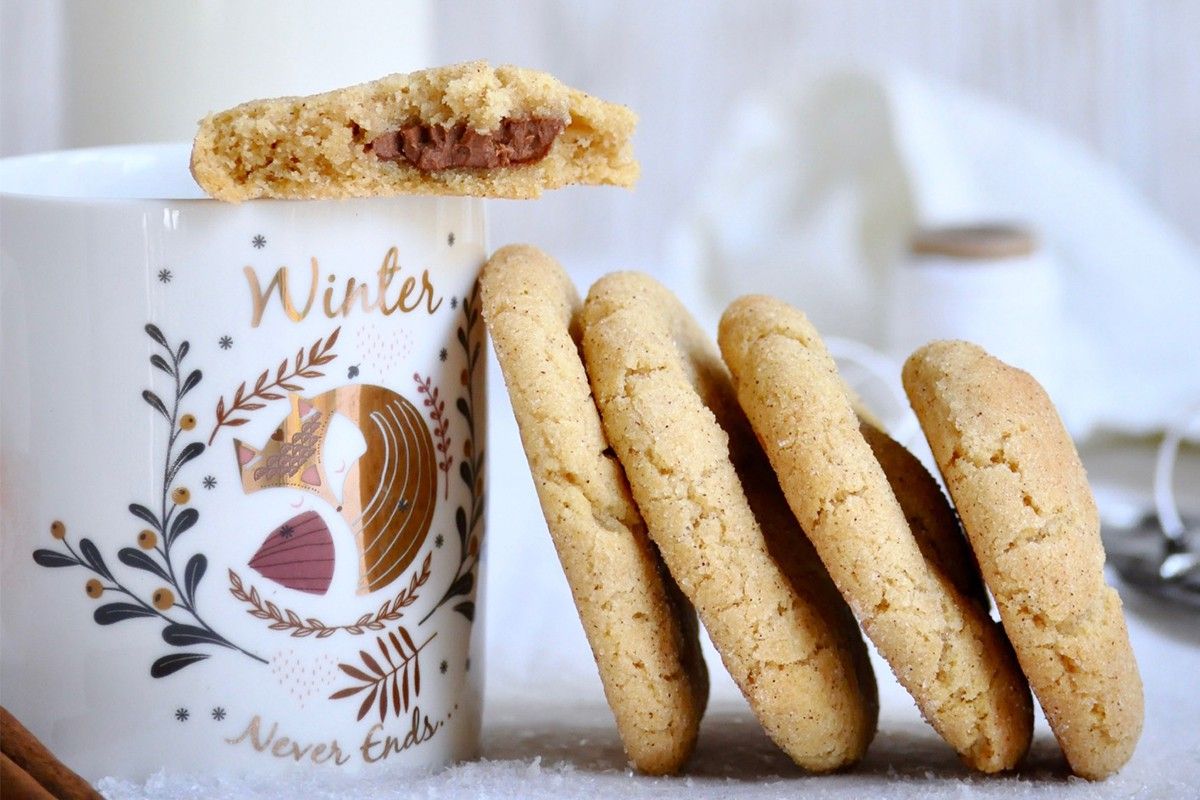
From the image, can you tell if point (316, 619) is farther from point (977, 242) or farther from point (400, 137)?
point (977, 242)

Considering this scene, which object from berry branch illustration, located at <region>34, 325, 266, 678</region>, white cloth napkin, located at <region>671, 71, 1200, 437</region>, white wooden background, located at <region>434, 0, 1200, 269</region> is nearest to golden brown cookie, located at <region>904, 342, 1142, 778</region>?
berry branch illustration, located at <region>34, 325, 266, 678</region>

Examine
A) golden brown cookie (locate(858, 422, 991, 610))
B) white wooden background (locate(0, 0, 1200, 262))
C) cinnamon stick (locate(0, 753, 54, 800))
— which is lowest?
cinnamon stick (locate(0, 753, 54, 800))

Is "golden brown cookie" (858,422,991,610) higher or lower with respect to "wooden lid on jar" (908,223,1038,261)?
lower

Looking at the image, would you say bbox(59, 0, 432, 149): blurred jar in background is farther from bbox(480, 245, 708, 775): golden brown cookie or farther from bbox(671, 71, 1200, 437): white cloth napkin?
bbox(671, 71, 1200, 437): white cloth napkin

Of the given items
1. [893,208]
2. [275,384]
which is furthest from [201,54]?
[893,208]

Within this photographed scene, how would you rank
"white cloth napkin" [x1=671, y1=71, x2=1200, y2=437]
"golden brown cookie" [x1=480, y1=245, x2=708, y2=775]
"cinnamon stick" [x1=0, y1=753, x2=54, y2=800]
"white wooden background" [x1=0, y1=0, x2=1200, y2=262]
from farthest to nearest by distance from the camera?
"white wooden background" [x1=0, y1=0, x2=1200, y2=262] → "white cloth napkin" [x1=671, y1=71, x2=1200, y2=437] → "golden brown cookie" [x1=480, y1=245, x2=708, y2=775] → "cinnamon stick" [x1=0, y1=753, x2=54, y2=800]

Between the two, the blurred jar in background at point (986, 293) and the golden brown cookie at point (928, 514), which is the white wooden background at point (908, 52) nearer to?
the blurred jar in background at point (986, 293)

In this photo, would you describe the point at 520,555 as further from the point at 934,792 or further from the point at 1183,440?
the point at 1183,440
